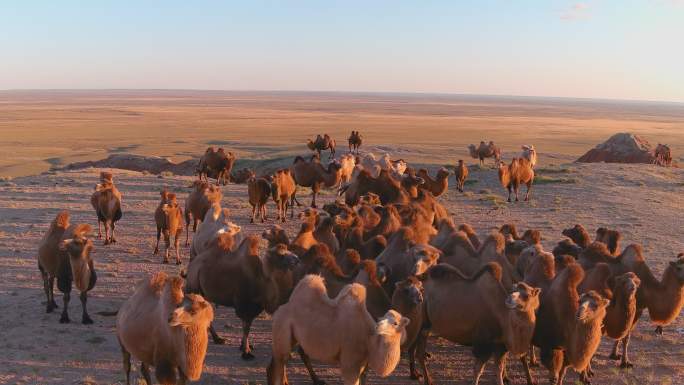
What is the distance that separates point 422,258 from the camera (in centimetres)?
798

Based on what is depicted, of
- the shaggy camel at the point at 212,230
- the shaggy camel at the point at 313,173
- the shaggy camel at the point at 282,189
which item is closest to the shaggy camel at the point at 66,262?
the shaggy camel at the point at 212,230

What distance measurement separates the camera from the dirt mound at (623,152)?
34062 mm

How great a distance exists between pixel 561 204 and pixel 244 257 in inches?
596

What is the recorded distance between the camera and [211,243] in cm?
863

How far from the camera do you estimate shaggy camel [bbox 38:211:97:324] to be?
861 cm

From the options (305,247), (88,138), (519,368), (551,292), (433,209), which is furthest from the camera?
(88,138)

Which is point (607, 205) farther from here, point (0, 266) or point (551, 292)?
point (0, 266)

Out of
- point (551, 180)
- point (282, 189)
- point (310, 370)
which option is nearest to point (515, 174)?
point (551, 180)

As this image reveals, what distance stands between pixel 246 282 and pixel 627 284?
508 centimetres

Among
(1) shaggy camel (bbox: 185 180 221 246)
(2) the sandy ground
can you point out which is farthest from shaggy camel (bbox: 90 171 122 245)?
(1) shaggy camel (bbox: 185 180 221 246)

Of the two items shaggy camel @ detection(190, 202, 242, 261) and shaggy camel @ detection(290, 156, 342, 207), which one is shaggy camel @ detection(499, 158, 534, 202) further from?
shaggy camel @ detection(190, 202, 242, 261)

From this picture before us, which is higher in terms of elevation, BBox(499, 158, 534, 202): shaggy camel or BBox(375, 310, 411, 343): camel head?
BBox(375, 310, 411, 343): camel head

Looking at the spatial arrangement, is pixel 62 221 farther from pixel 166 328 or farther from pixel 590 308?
pixel 590 308

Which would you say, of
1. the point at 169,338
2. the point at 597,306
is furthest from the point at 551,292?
the point at 169,338
